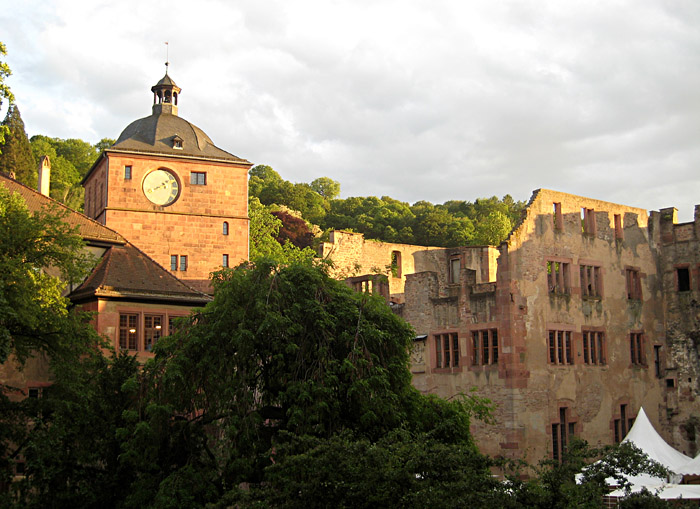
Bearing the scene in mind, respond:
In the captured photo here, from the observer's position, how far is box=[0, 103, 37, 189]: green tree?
6706 centimetres

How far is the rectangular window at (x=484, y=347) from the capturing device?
3634 centimetres

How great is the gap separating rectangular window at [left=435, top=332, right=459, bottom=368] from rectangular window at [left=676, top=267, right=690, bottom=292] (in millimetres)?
11899

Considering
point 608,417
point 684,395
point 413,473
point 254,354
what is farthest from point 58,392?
point 684,395

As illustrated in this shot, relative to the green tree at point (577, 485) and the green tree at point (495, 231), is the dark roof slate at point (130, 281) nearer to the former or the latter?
the green tree at point (577, 485)

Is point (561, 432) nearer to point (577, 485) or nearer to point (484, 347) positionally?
point (484, 347)

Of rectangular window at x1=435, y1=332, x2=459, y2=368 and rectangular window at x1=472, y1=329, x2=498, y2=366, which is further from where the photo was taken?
rectangular window at x1=435, y1=332, x2=459, y2=368

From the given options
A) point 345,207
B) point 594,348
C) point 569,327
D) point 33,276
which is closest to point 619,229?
point 594,348

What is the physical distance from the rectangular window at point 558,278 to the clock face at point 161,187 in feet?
57.0

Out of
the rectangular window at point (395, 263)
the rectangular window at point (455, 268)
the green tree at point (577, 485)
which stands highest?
the rectangular window at point (395, 263)

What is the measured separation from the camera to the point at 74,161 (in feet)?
307

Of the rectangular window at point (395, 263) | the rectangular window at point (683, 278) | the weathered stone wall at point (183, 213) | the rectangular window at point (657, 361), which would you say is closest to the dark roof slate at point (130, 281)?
the weathered stone wall at point (183, 213)

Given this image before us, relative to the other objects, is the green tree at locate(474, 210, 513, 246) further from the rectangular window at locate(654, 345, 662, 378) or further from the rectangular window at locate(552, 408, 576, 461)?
the rectangular window at locate(552, 408, 576, 461)

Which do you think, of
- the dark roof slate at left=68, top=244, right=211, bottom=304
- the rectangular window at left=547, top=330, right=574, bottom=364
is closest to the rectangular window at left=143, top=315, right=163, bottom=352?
the dark roof slate at left=68, top=244, right=211, bottom=304

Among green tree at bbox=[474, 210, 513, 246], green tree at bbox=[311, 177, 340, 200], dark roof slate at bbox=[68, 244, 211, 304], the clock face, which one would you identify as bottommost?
dark roof slate at bbox=[68, 244, 211, 304]
